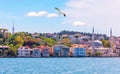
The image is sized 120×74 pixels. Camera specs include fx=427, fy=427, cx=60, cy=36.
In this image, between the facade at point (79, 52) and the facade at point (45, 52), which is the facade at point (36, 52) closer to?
the facade at point (45, 52)

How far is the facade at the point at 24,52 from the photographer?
3852 inches

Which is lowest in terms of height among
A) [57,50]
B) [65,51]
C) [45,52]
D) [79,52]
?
[79,52]

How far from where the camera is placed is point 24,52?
9906 centimetres

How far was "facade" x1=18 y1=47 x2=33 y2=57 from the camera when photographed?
97.8 metres

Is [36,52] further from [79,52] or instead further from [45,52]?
[79,52]

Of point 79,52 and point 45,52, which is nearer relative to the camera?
point 45,52

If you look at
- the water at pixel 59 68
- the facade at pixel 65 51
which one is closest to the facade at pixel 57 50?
the facade at pixel 65 51

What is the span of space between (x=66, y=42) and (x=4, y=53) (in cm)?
2916

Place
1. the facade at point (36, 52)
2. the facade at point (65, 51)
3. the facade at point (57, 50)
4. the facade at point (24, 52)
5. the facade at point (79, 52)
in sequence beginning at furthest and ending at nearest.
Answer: the facade at point (79, 52), the facade at point (65, 51), the facade at point (57, 50), the facade at point (36, 52), the facade at point (24, 52)

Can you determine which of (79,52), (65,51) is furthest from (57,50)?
(79,52)

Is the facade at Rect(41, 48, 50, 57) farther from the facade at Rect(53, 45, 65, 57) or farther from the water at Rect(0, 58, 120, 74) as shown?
the water at Rect(0, 58, 120, 74)

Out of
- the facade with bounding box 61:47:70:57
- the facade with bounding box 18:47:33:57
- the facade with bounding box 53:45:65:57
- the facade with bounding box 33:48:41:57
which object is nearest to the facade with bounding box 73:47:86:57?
the facade with bounding box 61:47:70:57

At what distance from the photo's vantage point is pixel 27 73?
32.5m

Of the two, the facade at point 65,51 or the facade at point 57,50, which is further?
the facade at point 65,51
